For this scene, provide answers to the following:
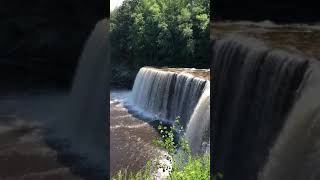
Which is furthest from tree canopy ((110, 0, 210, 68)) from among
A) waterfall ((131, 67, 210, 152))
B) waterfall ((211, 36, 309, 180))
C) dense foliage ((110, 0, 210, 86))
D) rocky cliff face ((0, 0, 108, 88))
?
rocky cliff face ((0, 0, 108, 88))

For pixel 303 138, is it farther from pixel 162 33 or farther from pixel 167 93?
pixel 162 33

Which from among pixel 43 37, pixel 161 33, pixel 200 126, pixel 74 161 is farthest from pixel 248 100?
pixel 161 33

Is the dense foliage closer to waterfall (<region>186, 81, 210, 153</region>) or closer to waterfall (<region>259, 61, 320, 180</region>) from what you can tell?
waterfall (<region>186, 81, 210, 153</region>)

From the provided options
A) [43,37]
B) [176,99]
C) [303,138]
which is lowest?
[176,99]

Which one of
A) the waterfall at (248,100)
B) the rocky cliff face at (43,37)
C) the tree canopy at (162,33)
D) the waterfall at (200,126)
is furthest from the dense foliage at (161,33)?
the rocky cliff face at (43,37)

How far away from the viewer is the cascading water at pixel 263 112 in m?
2.47

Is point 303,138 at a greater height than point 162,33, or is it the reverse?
point 162,33

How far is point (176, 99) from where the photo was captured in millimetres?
7688

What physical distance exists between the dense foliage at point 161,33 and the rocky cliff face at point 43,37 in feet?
22.8

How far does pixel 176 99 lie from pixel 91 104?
515 centimetres

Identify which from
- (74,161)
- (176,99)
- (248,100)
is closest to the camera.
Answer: (74,161)

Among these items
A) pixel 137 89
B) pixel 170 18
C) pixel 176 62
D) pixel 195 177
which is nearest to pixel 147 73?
pixel 137 89

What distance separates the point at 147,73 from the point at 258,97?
6.49 m

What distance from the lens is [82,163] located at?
259 centimetres
